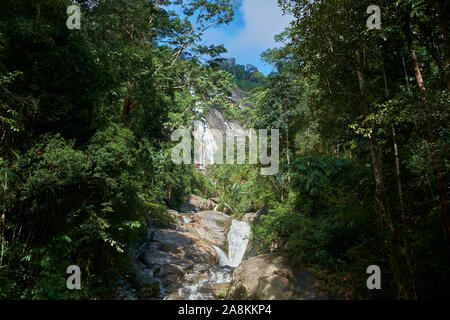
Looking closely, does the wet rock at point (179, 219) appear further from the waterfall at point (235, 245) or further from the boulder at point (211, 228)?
the waterfall at point (235, 245)

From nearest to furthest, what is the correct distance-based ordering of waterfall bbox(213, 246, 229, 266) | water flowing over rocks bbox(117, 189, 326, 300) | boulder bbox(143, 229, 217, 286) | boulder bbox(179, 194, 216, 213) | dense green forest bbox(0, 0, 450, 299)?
dense green forest bbox(0, 0, 450, 299), water flowing over rocks bbox(117, 189, 326, 300), boulder bbox(143, 229, 217, 286), waterfall bbox(213, 246, 229, 266), boulder bbox(179, 194, 216, 213)

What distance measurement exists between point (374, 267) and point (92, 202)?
721 cm

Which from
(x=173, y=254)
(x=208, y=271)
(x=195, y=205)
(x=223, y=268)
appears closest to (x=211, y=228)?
(x=173, y=254)

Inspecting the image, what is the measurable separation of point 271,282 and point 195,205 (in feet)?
88.9

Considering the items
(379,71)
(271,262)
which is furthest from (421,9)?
(271,262)

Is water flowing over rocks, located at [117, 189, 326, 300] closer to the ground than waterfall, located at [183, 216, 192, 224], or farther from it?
closer to the ground

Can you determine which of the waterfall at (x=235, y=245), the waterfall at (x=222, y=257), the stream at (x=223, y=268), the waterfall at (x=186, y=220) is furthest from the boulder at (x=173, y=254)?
the waterfall at (x=186, y=220)

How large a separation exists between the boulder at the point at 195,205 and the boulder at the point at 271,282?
24024 millimetres

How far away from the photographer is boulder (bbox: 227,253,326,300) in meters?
5.85

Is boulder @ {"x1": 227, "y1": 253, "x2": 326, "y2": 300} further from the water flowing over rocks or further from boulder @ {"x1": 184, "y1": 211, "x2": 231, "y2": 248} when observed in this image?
boulder @ {"x1": 184, "y1": 211, "x2": 231, "y2": 248}

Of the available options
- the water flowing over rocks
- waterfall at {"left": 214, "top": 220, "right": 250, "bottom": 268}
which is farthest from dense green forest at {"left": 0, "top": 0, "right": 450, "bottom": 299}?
waterfall at {"left": 214, "top": 220, "right": 250, "bottom": 268}

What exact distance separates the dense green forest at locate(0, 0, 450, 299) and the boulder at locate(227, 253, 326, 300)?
→ 0.45 m

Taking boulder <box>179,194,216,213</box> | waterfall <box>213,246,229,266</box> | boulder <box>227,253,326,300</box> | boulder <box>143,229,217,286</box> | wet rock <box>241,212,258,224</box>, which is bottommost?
waterfall <box>213,246,229,266</box>

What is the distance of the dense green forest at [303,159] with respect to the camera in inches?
184
